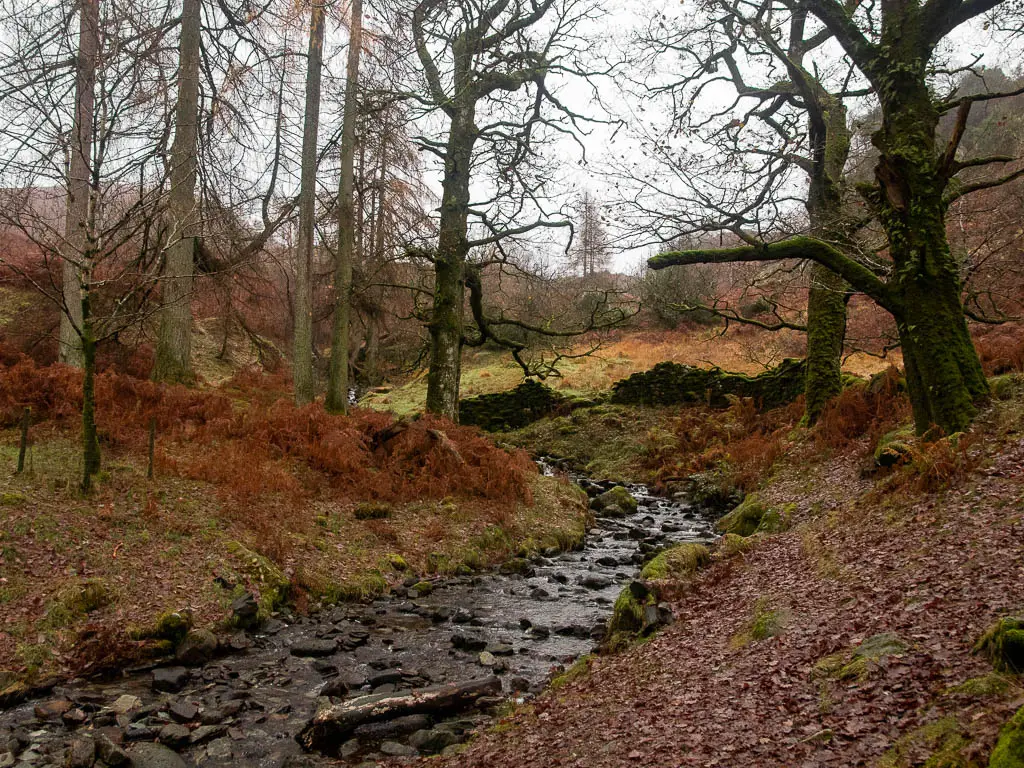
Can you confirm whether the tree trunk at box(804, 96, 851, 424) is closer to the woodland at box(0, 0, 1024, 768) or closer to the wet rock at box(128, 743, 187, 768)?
the woodland at box(0, 0, 1024, 768)

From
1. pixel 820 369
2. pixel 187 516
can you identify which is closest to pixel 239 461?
pixel 187 516

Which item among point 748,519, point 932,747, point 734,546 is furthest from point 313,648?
point 748,519

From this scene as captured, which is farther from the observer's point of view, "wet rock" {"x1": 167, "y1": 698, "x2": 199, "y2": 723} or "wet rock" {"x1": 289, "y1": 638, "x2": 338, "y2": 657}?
"wet rock" {"x1": 289, "y1": 638, "x2": 338, "y2": 657}

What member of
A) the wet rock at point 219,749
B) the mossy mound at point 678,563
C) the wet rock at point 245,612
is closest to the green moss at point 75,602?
the wet rock at point 245,612

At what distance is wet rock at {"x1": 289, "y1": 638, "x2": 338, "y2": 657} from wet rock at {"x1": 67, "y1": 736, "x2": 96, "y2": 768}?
201cm

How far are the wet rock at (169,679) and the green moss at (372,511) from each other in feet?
13.2

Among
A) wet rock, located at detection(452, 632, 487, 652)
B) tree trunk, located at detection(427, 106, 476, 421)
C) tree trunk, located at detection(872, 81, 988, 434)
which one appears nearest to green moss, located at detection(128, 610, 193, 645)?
wet rock, located at detection(452, 632, 487, 652)

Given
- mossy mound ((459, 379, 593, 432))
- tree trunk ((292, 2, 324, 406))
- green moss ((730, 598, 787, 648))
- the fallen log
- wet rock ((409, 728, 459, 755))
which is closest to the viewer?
wet rock ((409, 728, 459, 755))

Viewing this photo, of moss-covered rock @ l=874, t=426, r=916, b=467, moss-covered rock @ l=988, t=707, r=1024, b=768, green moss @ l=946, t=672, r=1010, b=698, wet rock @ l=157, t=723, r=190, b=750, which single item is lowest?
wet rock @ l=157, t=723, r=190, b=750

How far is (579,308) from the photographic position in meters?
25.8

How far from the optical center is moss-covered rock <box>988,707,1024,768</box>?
6.81 ft

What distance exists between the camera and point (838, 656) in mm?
3852

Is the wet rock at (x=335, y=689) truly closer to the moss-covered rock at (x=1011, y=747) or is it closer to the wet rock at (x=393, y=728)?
the wet rock at (x=393, y=728)

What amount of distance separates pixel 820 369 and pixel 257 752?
1229 centimetres
